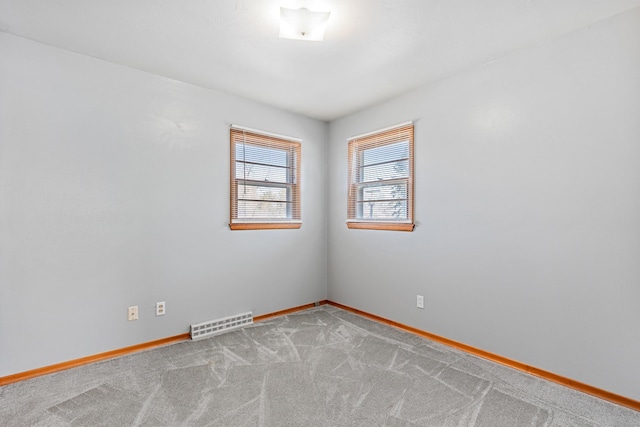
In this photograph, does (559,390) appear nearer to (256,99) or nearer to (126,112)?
(256,99)

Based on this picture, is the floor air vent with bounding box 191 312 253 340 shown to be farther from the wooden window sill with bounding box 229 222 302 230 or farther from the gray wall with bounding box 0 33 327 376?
the wooden window sill with bounding box 229 222 302 230

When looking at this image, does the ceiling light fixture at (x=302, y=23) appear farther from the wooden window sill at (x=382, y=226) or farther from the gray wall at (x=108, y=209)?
the wooden window sill at (x=382, y=226)

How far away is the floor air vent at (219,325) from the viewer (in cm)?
298

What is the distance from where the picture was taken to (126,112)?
265 cm

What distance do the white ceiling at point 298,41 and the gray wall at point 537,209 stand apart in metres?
0.25

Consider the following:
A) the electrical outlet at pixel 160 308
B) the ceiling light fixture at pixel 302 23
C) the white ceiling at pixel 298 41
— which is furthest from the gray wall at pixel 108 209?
the ceiling light fixture at pixel 302 23

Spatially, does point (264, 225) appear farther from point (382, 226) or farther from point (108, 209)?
point (108, 209)

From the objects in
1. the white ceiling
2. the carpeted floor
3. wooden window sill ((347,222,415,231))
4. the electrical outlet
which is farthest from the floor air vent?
the white ceiling

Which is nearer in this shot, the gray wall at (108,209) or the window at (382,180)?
the gray wall at (108,209)

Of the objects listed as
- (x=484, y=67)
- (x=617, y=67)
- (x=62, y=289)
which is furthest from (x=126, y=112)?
(x=617, y=67)

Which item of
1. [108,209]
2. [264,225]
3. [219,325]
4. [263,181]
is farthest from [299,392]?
[263,181]

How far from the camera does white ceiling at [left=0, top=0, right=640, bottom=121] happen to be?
6.26 ft

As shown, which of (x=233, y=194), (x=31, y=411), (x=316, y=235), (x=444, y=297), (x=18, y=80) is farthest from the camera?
(x=316, y=235)

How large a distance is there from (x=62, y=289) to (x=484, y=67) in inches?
149
